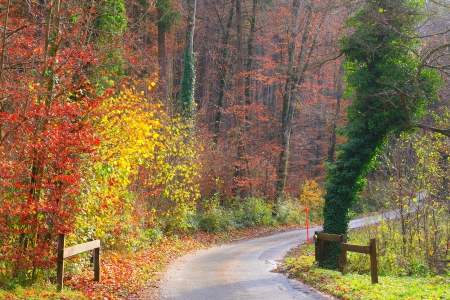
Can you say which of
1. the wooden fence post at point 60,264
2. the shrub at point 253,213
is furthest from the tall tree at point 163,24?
the wooden fence post at point 60,264

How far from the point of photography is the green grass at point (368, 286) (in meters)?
10.0

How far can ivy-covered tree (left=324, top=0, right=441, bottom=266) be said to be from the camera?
47.0 feet

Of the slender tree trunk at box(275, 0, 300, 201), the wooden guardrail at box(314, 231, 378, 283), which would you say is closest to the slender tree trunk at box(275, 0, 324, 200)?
the slender tree trunk at box(275, 0, 300, 201)

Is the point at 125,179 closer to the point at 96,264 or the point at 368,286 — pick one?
the point at 96,264

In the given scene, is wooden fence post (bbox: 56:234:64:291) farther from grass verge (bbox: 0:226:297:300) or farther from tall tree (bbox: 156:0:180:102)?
tall tree (bbox: 156:0:180:102)

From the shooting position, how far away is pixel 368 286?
426 inches

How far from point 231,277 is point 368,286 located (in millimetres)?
3867

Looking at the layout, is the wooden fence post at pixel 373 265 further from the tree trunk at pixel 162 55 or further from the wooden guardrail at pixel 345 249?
the tree trunk at pixel 162 55

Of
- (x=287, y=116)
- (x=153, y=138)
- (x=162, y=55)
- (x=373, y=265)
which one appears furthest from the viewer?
(x=287, y=116)

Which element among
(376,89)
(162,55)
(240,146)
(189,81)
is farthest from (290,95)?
(376,89)

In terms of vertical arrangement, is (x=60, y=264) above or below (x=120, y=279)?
above

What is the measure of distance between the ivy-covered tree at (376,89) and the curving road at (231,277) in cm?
291

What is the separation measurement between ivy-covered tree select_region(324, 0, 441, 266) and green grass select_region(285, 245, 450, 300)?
2.01 metres

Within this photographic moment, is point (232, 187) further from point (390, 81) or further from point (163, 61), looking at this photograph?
point (390, 81)
